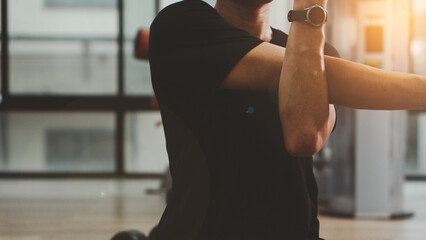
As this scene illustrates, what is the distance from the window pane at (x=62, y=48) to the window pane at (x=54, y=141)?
31 cm

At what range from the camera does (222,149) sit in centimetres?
71

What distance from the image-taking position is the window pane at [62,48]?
5.35 metres

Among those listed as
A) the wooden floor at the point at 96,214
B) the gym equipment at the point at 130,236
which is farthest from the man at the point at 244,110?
the wooden floor at the point at 96,214

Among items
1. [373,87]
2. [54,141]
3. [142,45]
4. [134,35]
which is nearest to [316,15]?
[373,87]

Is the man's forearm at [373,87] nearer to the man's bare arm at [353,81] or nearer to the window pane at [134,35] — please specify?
the man's bare arm at [353,81]

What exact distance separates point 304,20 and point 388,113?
301 centimetres

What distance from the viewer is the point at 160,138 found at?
5.45 meters

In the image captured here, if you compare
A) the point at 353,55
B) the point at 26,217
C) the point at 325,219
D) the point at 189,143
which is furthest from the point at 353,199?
the point at 189,143

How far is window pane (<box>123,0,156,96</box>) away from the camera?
5375mm

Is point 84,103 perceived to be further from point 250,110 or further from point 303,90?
point 303,90

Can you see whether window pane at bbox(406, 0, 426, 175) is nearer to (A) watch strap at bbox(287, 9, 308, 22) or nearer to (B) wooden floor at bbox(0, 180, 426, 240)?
(B) wooden floor at bbox(0, 180, 426, 240)

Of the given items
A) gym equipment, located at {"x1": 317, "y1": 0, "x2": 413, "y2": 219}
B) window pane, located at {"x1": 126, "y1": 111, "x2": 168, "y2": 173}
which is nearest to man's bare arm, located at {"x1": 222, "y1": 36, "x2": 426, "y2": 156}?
gym equipment, located at {"x1": 317, "y1": 0, "x2": 413, "y2": 219}

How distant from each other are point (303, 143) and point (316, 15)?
17cm

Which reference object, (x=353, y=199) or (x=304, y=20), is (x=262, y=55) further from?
(x=353, y=199)
